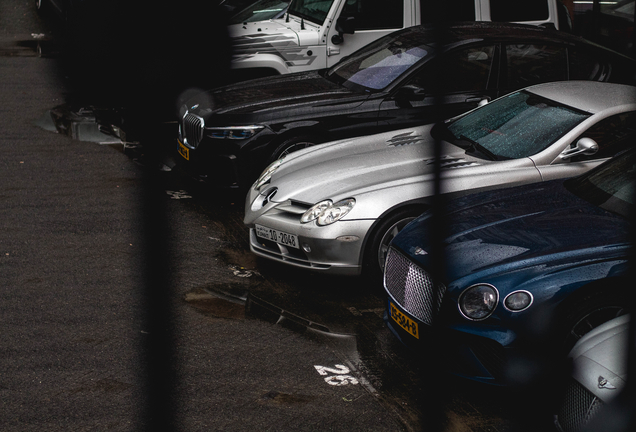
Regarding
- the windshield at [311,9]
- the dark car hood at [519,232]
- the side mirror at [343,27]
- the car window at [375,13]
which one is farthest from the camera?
the windshield at [311,9]

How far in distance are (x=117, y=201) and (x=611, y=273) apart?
4.82m

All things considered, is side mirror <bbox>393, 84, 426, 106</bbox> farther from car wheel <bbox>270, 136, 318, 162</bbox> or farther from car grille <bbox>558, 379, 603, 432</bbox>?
car grille <bbox>558, 379, 603, 432</bbox>

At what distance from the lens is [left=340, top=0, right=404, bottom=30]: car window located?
8969 mm

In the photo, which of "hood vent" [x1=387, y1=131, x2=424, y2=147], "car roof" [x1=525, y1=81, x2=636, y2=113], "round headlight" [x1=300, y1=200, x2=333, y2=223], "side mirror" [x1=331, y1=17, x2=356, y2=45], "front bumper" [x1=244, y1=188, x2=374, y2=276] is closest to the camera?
"front bumper" [x1=244, y1=188, x2=374, y2=276]

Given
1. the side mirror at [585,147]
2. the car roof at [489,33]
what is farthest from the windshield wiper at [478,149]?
the car roof at [489,33]

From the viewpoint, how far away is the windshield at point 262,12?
10195 mm

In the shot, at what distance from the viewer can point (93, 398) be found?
12.7 feet

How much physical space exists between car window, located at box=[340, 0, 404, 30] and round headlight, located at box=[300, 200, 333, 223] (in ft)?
14.6

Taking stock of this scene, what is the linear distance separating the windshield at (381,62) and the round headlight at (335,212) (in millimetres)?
2165

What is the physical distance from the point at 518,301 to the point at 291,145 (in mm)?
3625

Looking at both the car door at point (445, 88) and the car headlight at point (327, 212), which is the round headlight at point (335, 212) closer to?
the car headlight at point (327, 212)

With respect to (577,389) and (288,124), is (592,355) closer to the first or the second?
(577,389)

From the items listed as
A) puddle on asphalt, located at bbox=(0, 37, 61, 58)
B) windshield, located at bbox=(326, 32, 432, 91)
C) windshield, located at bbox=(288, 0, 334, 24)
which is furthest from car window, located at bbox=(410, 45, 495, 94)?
puddle on asphalt, located at bbox=(0, 37, 61, 58)

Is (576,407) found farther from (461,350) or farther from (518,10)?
(518,10)
